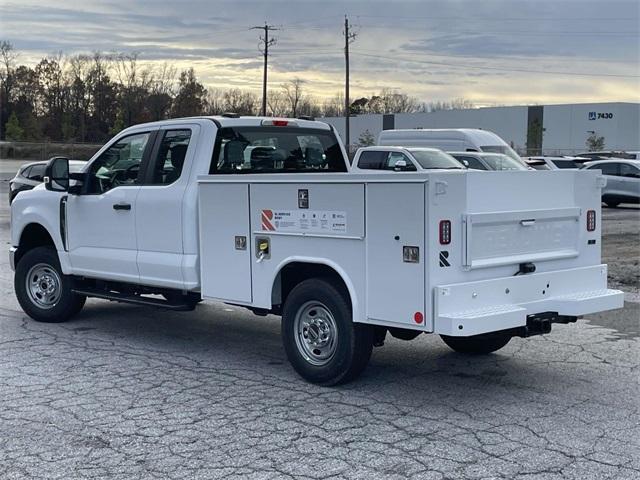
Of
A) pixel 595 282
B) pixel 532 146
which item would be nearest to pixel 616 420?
pixel 595 282

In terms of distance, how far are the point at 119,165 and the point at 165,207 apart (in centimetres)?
110

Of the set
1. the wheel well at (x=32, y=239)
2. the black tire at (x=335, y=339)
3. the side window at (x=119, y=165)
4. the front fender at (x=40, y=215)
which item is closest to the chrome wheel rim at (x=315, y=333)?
the black tire at (x=335, y=339)

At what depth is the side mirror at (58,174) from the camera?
876cm

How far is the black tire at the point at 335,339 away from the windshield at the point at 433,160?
13483mm

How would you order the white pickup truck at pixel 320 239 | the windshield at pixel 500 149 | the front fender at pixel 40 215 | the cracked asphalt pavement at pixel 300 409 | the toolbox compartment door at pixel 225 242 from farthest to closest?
the windshield at pixel 500 149 → the front fender at pixel 40 215 → the toolbox compartment door at pixel 225 242 → the white pickup truck at pixel 320 239 → the cracked asphalt pavement at pixel 300 409

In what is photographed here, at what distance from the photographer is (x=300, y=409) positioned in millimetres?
6109

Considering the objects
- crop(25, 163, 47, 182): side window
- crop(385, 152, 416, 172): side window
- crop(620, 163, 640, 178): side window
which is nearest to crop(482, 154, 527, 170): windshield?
crop(385, 152, 416, 172): side window

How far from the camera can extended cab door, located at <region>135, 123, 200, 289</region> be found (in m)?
7.75

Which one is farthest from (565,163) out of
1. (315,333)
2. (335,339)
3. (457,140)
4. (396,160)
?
(335,339)

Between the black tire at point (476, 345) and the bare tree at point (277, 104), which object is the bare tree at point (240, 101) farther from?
the black tire at point (476, 345)

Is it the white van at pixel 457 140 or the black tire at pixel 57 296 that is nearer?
the black tire at pixel 57 296

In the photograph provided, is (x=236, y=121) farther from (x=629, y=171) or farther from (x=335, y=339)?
(x=629, y=171)

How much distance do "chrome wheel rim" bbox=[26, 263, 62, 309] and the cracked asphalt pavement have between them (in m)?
0.47

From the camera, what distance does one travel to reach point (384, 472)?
4855 mm
